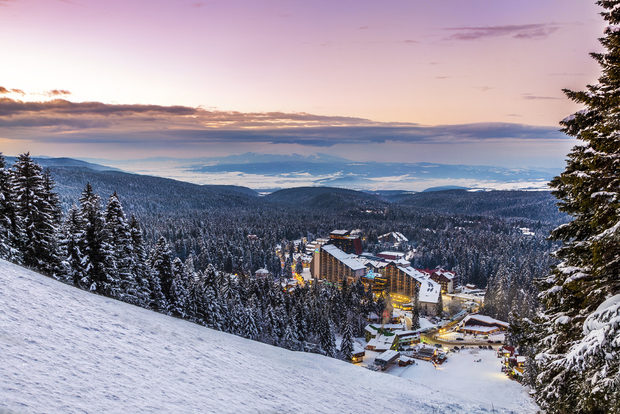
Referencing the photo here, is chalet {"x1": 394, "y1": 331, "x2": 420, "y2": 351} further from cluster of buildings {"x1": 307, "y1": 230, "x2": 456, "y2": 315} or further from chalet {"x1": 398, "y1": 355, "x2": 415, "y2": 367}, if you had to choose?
cluster of buildings {"x1": 307, "y1": 230, "x2": 456, "y2": 315}

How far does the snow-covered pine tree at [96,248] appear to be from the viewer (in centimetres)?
2861

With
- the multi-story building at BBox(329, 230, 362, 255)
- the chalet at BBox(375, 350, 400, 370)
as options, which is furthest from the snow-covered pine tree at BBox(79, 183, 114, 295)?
the multi-story building at BBox(329, 230, 362, 255)

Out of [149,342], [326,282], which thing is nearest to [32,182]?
[149,342]

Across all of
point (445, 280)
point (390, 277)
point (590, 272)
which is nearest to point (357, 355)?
point (590, 272)

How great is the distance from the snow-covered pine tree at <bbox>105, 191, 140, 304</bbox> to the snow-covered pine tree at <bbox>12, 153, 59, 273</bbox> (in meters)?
4.06

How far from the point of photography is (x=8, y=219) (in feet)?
89.0

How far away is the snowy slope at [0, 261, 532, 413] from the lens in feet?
28.3

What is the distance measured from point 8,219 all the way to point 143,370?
23.7 m

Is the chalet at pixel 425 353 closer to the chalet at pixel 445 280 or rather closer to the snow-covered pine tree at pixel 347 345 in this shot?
the snow-covered pine tree at pixel 347 345

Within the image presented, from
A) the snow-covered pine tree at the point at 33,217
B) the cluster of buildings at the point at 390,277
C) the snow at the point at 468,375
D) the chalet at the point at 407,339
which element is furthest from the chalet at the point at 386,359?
the snow-covered pine tree at the point at 33,217

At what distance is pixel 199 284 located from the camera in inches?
1670

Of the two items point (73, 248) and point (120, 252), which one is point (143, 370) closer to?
point (73, 248)

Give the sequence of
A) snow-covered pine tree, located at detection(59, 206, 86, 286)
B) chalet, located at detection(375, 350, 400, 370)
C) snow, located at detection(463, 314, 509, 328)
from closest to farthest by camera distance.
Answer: snow-covered pine tree, located at detection(59, 206, 86, 286), chalet, located at detection(375, 350, 400, 370), snow, located at detection(463, 314, 509, 328)

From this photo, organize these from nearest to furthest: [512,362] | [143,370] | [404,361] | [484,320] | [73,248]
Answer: [143,370] < [73,248] < [512,362] < [404,361] < [484,320]
